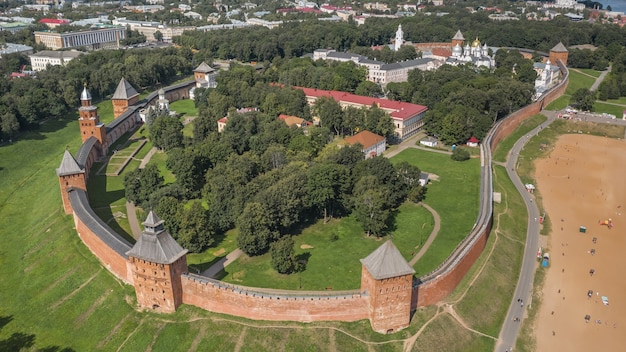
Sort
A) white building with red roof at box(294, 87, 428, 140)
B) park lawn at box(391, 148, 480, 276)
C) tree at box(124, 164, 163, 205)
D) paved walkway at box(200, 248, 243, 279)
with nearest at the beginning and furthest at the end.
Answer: paved walkway at box(200, 248, 243, 279) → park lawn at box(391, 148, 480, 276) → tree at box(124, 164, 163, 205) → white building with red roof at box(294, 87, 428, 140)

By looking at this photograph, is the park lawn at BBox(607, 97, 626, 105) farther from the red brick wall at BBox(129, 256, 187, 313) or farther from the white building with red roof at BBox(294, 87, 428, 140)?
the red brick wall at BBox(129, 256, 187, 313)

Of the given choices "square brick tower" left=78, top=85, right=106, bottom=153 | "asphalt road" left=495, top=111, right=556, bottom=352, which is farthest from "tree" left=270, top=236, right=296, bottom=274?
"square brick tower" left=78, top=85, right=106, bottom=153

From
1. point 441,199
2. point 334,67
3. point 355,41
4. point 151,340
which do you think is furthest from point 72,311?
point 355,41

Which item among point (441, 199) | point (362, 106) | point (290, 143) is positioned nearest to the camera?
point (441, 199)

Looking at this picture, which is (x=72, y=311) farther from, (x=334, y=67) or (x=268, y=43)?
(x=268, y=43)

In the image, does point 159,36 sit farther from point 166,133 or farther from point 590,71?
point 590,71

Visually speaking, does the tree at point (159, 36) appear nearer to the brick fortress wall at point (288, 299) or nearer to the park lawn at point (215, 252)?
the park lawn at point (215, 252)

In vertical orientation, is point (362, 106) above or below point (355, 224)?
above
